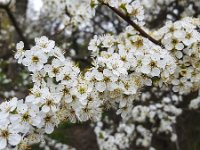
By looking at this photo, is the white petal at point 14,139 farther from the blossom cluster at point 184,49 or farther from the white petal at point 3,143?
the blossom cluster at point 184,49

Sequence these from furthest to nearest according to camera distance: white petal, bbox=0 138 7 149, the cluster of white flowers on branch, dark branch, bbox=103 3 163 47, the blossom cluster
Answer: dark branch, bbox=103 3 163 47 → the blossom cluster → the cluster of white flowers on branch → white petal, bbox=0 138 7 149

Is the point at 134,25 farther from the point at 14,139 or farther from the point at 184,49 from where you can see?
the point at 14,139

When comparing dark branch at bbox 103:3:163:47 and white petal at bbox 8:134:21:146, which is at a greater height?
dark branch at bbox 103:3:163:47

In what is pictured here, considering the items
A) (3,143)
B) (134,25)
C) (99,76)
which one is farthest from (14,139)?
(134,25)

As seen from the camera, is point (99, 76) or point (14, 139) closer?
point (14, 139)

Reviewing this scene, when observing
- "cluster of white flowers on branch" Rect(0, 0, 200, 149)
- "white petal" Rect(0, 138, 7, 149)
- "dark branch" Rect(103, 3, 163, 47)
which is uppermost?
"dark branch" Rect(103, 3, 163, 47)

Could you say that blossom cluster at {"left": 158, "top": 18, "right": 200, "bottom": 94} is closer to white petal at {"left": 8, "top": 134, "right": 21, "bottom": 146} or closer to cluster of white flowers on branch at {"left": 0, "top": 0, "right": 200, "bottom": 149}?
cluster of white flowers on branch at {"left": 0, "top": 0, "right": 200, "bottom": 149}

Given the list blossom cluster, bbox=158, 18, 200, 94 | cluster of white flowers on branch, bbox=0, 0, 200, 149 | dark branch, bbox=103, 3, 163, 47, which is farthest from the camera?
dark branch, bbox=103, 3, 163, 47

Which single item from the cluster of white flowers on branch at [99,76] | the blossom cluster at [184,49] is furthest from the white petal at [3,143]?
the blossom cluster at [184,49]

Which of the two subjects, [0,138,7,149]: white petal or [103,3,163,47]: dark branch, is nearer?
[0,138,7,149]: white petal

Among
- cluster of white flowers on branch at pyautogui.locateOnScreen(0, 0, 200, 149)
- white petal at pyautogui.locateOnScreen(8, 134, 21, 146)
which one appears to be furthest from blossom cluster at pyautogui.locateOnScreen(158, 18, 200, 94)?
white petal at pyautogui.locateOnScreen(8, 134, 21, 146)
